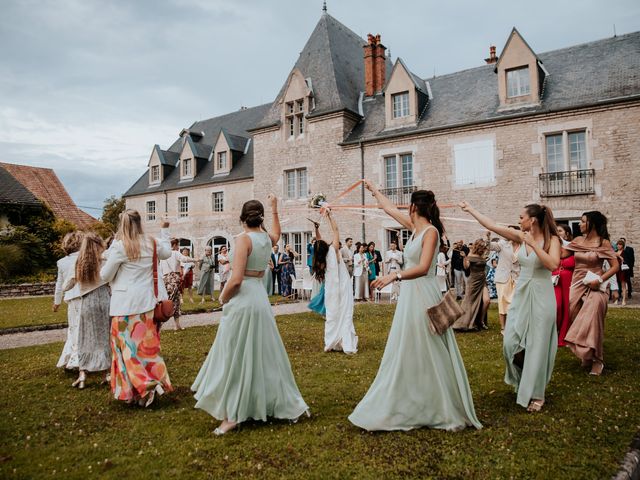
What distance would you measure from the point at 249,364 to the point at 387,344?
4.20ft

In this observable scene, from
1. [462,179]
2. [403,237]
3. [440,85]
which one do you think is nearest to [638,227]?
[462,179]

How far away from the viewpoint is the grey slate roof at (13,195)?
87.3 feet

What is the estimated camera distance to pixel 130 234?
518 cm

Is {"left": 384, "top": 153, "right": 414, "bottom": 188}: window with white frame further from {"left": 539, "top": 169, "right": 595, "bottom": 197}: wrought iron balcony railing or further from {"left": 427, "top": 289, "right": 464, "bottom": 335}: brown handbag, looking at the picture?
{"left": 427, "top": 289, "right": 464, "bottom": 335}: brown handbag

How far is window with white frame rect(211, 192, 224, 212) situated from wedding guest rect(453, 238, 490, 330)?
2045 cm

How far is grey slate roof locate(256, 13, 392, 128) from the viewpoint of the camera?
23359 millimetres

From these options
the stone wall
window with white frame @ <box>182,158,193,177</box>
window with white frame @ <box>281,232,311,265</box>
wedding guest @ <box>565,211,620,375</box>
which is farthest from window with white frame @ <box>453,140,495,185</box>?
the stone wall

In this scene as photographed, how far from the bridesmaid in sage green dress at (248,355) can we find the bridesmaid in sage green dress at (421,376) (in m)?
0.80

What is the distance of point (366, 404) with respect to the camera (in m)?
4.27

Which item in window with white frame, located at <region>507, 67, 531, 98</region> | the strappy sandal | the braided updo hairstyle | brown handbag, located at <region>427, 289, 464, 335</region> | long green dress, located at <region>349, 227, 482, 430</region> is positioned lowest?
the strappy sandal

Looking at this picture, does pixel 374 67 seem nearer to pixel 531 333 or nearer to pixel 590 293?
pixel 590 293

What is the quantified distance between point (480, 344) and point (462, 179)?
1208cm

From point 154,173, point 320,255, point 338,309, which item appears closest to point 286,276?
point 320,255

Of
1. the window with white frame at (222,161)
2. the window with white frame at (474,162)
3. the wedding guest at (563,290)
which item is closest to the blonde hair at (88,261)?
the wedding guest at (563,290)
